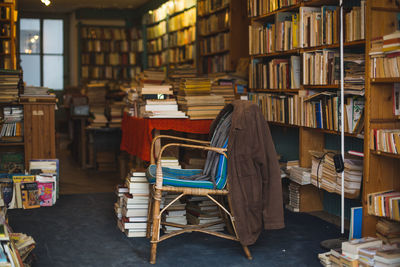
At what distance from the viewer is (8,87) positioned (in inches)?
225

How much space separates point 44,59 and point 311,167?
1138cm

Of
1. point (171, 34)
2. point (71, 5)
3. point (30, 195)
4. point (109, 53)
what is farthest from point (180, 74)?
point (71, 5)

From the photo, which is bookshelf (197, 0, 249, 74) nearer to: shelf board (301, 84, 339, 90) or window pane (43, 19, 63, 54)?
shelf board (301, 84, 339, 90)

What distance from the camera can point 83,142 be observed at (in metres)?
7.67

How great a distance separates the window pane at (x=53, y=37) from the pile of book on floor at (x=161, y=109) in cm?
1029

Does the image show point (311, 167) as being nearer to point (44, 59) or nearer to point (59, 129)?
point (59, 129)

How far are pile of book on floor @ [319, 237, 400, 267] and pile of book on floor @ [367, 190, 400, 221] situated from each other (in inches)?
7.7

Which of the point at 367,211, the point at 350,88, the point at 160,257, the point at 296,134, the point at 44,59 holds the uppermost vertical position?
the point at 44,59

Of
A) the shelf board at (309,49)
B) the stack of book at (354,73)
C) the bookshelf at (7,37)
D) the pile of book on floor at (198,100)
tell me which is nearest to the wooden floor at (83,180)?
the pile of book on floor at (198,100)

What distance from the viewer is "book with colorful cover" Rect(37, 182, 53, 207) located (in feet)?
17.0

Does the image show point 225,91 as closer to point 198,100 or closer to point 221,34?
point 198,100

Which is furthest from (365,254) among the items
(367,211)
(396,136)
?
(396,136)

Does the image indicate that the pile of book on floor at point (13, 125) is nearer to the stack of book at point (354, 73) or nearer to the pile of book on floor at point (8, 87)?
the pile of book on floor at point (8, 87)

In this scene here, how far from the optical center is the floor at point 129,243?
3488mm
